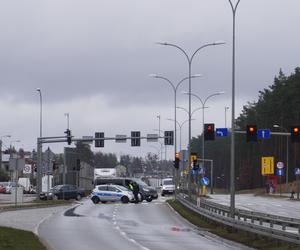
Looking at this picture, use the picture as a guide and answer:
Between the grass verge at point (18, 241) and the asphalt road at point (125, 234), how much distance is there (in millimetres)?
645

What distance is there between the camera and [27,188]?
107 meters

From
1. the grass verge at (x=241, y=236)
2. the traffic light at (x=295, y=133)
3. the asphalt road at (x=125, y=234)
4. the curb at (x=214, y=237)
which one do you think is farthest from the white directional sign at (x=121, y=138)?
the curb at (x=214, y=237)

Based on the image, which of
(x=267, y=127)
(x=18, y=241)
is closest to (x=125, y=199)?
(x=18, y=241)

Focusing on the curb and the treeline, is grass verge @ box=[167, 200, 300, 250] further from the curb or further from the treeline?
the treeline

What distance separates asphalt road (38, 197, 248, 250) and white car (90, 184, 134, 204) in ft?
77.3

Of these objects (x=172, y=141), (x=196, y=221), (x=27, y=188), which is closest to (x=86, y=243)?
(x=196, y=221)

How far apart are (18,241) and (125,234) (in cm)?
724

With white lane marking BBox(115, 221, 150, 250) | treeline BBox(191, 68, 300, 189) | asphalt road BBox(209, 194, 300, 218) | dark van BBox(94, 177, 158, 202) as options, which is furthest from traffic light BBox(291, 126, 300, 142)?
treeline BBox(191, 68, 300, 189)

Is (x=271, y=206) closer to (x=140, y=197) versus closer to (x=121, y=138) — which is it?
(x=140, y=197)

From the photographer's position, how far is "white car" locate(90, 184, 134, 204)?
6444 centimetres

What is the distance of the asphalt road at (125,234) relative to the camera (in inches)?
930

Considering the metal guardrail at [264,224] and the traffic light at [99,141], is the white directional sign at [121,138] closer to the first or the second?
the traffic light at [99,141]

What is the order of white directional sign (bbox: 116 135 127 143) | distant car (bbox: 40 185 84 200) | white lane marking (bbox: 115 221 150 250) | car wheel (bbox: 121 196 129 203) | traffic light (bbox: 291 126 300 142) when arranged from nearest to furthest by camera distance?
white lane marking (bbox: 115 221 150 250) → traffic light (bbox: 291 126 300 142) → car wheel (bbox: 121 196 129 203) → white directional sign (bbox: 116 135 127 143) → distant car (bbox: 40 185 84 200)

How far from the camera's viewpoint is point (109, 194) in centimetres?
6481
